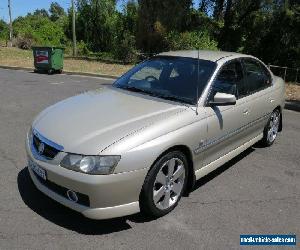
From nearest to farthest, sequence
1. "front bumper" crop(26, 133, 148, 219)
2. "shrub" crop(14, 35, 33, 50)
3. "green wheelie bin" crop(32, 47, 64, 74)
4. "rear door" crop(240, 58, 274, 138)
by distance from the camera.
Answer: "front bumper" crop(26, 133, 148, 219) → "rear door" crop(240, 58, 274, 138) → "green wheelie bin" crop(32, 47, 64, 74) → "shrub" crop(14, 35, 33, 50)

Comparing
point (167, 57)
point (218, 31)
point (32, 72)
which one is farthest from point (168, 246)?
point (218, 31)

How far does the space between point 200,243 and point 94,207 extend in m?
1.02

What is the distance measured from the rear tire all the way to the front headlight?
3.36m

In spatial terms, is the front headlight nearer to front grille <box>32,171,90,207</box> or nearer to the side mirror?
front grille <box>32,171,90,207</box>

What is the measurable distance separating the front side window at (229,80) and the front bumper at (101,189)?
62.7 inches

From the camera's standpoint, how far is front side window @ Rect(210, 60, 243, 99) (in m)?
4.74

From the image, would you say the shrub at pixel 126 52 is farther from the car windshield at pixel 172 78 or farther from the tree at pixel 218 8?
the car windshield at pixel 172 78

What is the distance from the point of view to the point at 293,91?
1193 cm

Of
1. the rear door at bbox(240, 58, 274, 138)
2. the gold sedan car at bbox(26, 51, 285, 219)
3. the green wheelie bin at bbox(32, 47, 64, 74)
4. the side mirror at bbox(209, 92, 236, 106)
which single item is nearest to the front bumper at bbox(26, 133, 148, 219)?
the gold sedan car at bbox(26, 51, 285, 219)

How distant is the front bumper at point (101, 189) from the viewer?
3404 mm

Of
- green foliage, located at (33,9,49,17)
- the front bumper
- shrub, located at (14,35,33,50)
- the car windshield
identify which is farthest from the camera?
green foliage, located at (33,9,49,17)

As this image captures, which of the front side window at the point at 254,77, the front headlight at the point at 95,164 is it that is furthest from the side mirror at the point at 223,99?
the front headlight at the point at 95,164

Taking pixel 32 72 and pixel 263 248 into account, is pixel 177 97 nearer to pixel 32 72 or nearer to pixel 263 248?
pixel 263 248

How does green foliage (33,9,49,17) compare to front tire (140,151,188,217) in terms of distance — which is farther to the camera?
green foliage (33,9,49,17)
